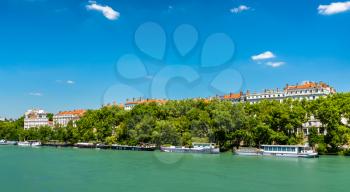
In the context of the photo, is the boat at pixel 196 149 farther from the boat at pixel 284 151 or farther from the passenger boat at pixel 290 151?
the passenger boat at pixel 290 151

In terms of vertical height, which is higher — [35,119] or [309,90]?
[309,90]

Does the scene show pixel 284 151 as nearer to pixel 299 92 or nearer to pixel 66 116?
pixel 299 92

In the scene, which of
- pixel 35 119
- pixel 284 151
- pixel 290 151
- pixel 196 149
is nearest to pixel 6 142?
pixel 35 119

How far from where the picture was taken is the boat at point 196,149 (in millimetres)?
46672

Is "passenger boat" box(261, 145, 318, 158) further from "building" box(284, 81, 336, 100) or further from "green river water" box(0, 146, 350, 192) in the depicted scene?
"building" box(284, 81, 336, 100)

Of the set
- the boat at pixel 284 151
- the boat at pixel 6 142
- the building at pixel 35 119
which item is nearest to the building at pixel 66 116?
the building at pixel 35 119

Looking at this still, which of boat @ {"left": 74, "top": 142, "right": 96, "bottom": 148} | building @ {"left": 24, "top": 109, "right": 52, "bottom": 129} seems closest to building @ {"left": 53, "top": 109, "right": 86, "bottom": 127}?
building @ {"left": 24, "top": 109, "right": 52, "bottom": 129}

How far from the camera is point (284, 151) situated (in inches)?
1674

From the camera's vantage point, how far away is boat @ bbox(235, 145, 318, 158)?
40566 mm

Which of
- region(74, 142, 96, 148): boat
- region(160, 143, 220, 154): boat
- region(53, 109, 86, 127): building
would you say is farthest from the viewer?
region(53, 109, 86, 127): building

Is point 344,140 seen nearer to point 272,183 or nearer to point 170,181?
point 272,183

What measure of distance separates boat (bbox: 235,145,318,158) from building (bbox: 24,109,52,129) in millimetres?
85099

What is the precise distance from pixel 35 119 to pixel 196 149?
274ft

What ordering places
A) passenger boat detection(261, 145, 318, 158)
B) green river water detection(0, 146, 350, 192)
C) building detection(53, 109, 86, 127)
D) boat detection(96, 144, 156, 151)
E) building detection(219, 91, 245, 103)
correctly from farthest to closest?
building detection(53, 109, 86, 127) < building detection(219, 91, 245, 103) < boat detection(96, 144, 156, 151) < passenger boat detection(261, 145, 318, 158) < green river water detection(0, 146, 350, 192)
